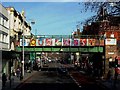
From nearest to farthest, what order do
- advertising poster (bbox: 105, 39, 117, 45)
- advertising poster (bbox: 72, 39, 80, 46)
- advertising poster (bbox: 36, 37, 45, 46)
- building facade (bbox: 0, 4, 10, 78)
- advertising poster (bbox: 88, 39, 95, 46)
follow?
building facade (bbox: 0, 4, 10, 78), advertising poster (bbox: 105, 39, 117, 45), advertising poster (bbox: 88, 39, 95, 46), advertising poster (bbox: 72, 39, 80, 46), advertising poster (bbox: 36, 37, 45, 46)

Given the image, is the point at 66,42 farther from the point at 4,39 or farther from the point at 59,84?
the point at 59,84

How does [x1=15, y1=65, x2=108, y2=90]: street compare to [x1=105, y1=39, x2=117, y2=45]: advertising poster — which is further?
[x1=105, y1=39, x2=117, y2=45]: advertising poster

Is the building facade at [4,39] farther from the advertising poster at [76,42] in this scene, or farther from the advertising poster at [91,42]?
the advertising poster at [91,42]

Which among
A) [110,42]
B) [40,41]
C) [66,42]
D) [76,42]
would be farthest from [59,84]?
[40,41]

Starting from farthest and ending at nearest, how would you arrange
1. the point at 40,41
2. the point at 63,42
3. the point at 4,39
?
the point at 40,41
the point at 63,42
the point at 4,39

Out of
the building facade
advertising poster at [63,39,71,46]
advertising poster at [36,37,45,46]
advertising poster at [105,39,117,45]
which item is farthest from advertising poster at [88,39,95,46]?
the building facade

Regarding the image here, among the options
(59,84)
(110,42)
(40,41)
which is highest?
(40,41)

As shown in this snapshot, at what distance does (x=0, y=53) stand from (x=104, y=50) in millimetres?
26915

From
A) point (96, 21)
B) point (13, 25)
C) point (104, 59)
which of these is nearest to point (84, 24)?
point (96, 21)

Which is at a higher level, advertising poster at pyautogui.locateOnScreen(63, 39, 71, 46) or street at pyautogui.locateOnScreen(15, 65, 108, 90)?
advertising poster at pyautogui.locateOnScreen(63, 39, 71, 46)

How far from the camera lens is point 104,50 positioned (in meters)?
81.4

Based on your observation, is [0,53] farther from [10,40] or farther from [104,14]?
[104,14]

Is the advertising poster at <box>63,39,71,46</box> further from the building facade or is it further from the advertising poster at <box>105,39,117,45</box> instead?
the building facade

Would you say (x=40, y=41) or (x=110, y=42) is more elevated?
(x=40, y=41)
